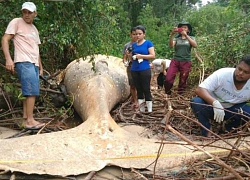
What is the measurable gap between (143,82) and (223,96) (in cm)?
143

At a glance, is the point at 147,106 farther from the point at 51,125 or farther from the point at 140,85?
the point at 51,125

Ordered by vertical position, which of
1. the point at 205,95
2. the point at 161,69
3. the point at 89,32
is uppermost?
the point at 89,32

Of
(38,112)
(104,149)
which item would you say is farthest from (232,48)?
(104,149)

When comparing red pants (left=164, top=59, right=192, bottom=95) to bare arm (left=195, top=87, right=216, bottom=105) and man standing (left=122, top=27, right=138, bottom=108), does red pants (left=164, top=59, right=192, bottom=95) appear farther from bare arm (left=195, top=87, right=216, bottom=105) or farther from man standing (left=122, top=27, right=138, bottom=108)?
bare arm (left=195, top=87, right=216, bottom=105)

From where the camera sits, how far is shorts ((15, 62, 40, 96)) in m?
4.22

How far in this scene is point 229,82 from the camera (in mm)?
4027

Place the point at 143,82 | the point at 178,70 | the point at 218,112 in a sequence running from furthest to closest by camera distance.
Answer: the point at 178,70
the point at 143,82
the point at 218,112

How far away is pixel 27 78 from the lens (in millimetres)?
4230

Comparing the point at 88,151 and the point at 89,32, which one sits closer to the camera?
the point at 88,151

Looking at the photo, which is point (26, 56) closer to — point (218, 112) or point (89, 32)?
point (89, 32)

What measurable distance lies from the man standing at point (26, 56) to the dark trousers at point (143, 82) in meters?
1.52

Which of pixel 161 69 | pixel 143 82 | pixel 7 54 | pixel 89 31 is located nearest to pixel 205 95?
pixel 143 82

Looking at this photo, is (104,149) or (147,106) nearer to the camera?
(104,149)

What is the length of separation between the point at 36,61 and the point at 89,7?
35.4 inches
